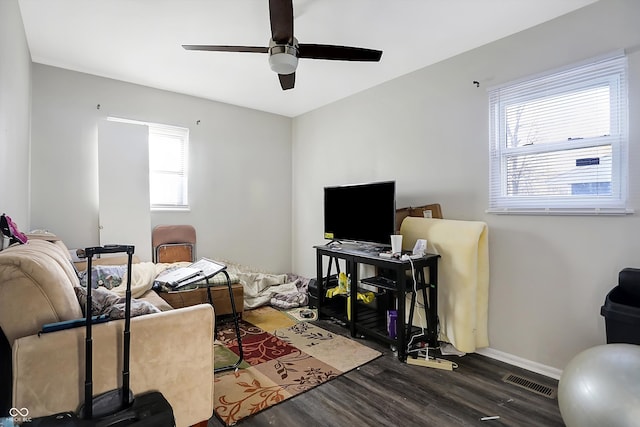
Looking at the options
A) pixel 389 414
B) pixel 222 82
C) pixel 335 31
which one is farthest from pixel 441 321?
pixel 222 82

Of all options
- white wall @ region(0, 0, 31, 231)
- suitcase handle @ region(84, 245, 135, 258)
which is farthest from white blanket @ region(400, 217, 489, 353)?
white wall @ region(0, 0, 31, 231)

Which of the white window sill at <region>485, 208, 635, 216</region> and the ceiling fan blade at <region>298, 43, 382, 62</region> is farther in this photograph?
the ceiling fan blade at <region>298, 43, 382, 62</region>

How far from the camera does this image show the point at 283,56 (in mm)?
2141

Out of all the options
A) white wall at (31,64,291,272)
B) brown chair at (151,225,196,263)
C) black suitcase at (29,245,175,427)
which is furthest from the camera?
brown chair at (151,225,196,263)

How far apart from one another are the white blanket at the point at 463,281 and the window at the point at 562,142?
0.37 metres

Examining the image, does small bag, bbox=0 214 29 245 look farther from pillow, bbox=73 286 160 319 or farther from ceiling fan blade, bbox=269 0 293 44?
ceiling fan blade, bbox=269 0 293 44

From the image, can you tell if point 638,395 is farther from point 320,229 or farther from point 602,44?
point 320,229

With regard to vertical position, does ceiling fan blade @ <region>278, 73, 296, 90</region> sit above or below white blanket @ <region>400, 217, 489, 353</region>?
above

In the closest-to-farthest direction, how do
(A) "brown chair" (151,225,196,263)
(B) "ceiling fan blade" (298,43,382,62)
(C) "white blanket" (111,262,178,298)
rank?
(B) "ceiling fan blade" (298,43,382,62) → (C) "white blanket" (111,262,178,298) → (A) "brown chair" (151,225,196,263)

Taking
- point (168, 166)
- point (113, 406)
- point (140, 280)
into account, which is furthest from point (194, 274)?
point (168, 166)

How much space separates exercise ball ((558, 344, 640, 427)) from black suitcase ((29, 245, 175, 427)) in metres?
1.83

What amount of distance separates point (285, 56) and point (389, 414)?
2375mm

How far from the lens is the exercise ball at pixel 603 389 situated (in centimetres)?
134

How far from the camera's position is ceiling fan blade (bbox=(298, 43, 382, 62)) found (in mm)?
2232
